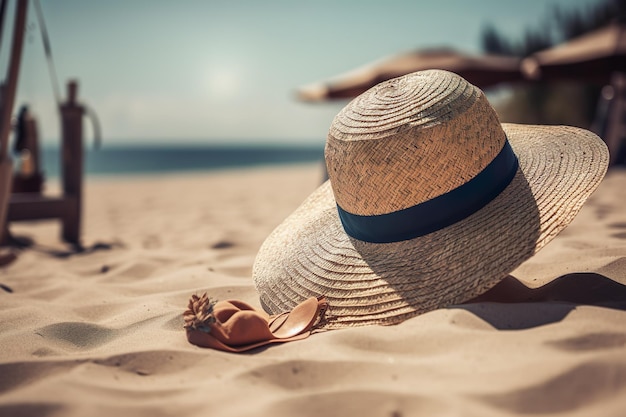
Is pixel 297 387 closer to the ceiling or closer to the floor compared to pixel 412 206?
closer to the floor

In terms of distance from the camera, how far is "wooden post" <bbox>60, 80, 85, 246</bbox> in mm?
4707

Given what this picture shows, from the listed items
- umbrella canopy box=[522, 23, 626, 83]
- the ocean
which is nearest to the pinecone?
umbrella canopy box=[522, 23, 626, 83]

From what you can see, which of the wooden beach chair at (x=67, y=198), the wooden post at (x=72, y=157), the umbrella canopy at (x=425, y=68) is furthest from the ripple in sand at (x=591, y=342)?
the umbrella canopy at (x=425, y=68)

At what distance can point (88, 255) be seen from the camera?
391cm

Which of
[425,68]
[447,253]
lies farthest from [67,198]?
[425,68]

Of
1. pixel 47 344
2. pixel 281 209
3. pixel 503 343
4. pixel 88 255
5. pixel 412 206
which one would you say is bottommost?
pixel 281 209

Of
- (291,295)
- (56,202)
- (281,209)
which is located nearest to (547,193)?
(291,295)

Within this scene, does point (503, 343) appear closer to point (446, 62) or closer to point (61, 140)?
point (61, 140)

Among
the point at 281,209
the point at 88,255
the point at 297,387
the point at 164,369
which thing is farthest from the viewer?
the point at 281,209

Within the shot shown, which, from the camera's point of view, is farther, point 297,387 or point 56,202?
point 56,202

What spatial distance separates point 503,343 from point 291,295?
0.85 metres

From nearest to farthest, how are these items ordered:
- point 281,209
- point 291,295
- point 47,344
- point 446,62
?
point 47,344, point 291,295, point 281,209, point 446,62

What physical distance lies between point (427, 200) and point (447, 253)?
20cm

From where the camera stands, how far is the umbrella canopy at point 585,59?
22.3 ft
